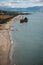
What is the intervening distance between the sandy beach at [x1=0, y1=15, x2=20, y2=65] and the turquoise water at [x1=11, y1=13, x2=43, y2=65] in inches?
5.9

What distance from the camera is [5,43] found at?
5.54 meters

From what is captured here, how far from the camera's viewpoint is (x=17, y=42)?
5707mm

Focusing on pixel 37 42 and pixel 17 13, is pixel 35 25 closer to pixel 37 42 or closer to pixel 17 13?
pixel 37 42

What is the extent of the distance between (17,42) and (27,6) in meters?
1.08

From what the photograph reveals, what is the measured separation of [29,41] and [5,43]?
0.64m

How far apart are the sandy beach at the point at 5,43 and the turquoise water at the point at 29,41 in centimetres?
15

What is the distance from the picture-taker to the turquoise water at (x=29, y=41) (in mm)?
4824

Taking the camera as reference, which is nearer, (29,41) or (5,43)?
(5,43)

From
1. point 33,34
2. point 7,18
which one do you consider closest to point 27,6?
point 7,18

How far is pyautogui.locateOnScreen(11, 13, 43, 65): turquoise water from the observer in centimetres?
482

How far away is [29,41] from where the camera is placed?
584 cm

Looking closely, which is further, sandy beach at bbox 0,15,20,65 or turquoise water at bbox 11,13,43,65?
turquoise water at bbox 11,13,43,65

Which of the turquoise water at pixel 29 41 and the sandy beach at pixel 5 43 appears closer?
the sandy beach at pixel 5 43

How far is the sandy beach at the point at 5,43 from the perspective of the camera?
4580mm
